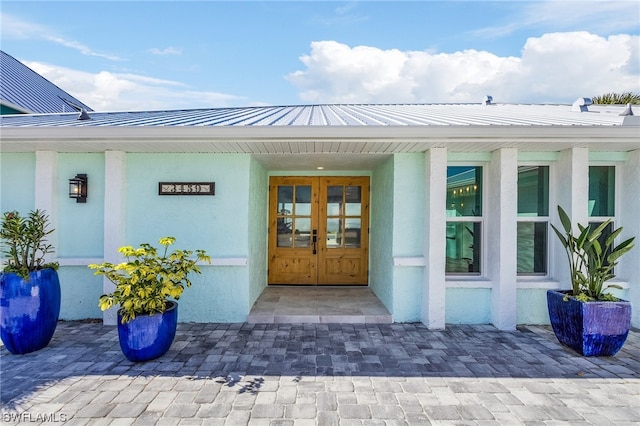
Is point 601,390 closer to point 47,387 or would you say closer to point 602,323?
point 602,323

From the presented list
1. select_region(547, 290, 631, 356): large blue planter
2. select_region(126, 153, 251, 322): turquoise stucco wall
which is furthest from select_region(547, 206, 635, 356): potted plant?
select_region(126, 153, 251, 322): turquoise stucco wall

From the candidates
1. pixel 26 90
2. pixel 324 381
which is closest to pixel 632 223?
pixel 324 381

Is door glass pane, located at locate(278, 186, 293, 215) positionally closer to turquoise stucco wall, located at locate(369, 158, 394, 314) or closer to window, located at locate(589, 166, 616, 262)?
turquoise stucco wall, located at locate(369, 158, 394, 314)

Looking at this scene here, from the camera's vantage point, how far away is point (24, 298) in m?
3.23

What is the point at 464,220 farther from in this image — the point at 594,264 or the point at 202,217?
the point at 202,217

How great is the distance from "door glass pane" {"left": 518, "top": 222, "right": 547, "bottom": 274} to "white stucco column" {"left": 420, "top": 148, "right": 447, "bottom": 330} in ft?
4.36

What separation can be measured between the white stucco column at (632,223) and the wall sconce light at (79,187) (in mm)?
7623

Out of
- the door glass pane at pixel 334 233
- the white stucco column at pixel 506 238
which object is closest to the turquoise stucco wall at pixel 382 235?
the door glass pane at pixel 334 233

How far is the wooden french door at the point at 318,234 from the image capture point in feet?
20.4

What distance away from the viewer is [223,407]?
7.88 feet

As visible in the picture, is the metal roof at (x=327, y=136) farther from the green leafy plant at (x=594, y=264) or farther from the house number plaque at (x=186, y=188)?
the green leafy plant at (x=594, y=264)

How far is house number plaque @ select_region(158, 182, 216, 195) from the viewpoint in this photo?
169 inches

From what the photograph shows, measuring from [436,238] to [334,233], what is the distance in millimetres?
2472

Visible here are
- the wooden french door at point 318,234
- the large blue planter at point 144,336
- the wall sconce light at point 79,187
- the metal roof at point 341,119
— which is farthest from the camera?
the wooden french door at point 318,234
